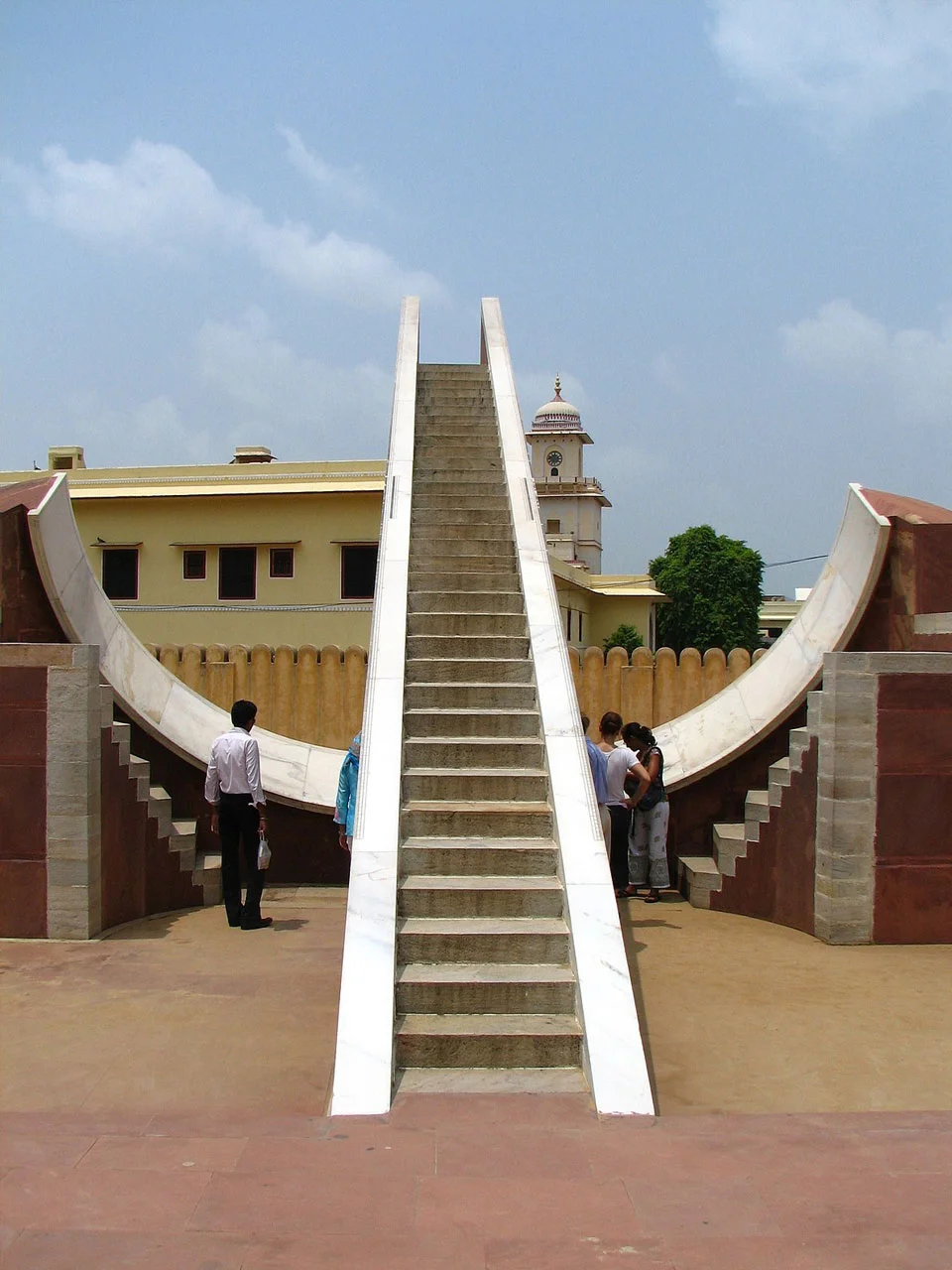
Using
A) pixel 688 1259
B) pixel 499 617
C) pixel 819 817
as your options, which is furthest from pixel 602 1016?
pixel 499 617

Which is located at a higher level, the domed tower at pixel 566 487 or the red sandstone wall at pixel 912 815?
the domed tower at pixel 566 487

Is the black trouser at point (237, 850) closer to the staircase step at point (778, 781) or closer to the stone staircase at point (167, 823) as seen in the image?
the stone staircase at point (167, 823)

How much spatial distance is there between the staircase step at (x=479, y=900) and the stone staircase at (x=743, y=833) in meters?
2.27

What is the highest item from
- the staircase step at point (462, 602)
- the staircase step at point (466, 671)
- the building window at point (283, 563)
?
the building window at point (283, 563)

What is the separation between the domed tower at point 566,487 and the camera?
51812 mm

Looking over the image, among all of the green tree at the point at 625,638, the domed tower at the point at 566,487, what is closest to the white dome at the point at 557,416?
the domed tower at the point at 566,487

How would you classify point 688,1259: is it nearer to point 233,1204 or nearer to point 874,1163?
point 874,1163

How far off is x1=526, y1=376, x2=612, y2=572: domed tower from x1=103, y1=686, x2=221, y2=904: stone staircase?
4283cm

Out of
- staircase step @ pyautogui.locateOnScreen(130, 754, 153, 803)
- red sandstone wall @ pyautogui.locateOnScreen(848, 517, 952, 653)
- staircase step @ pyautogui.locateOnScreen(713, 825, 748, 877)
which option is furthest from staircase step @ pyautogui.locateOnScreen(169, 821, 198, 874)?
red sandstone wall @ pyautogui.locateOnScreen(848, 517, 952, 653)

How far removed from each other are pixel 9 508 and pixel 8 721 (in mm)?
1574

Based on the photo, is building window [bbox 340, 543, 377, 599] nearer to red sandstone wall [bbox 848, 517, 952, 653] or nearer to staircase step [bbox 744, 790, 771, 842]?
staircase step [bbox 744, 790, 771, 842]

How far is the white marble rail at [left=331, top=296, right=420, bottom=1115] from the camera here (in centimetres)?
423

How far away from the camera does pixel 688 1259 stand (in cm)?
311

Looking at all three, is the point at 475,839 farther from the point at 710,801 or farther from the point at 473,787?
the point at 710,801
